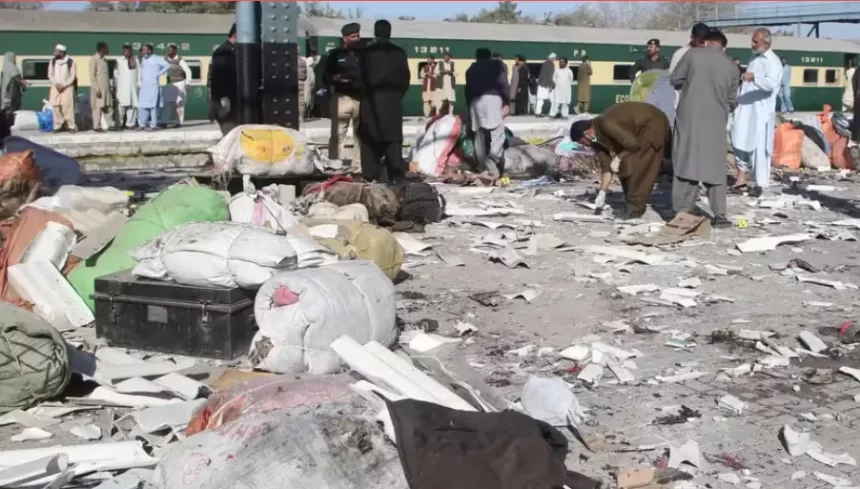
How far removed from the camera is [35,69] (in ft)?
77.1

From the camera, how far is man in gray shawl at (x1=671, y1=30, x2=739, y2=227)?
9.36 metres

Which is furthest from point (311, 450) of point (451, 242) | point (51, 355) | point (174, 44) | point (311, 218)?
point (174, 44)

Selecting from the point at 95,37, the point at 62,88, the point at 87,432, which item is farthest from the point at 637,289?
the point at 95,37

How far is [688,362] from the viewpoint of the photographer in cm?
546

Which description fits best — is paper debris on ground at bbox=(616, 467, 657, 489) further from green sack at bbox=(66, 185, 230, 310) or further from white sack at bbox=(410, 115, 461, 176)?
white sack at bbox=(410, 115, 461, 176)

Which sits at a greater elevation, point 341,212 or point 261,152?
point 261,152

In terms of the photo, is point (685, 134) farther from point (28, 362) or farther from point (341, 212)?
point (28, 362)

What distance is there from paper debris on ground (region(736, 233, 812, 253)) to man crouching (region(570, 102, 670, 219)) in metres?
1.36

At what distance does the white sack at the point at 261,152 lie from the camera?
8.70 m

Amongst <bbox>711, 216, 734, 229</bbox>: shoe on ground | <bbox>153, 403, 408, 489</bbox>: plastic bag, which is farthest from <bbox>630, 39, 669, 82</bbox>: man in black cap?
<bbox>153, 403, 408, 489</bbox>: plastic bag

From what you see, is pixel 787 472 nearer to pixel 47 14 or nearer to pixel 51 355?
pixel 51 355

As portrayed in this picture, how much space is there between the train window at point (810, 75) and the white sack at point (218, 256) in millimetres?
31108

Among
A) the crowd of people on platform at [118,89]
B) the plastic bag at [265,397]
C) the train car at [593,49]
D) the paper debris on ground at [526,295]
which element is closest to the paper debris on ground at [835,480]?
the plastic bag at [265,397]

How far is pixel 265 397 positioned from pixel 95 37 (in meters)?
21.6
